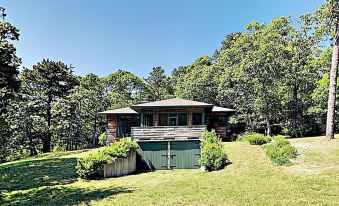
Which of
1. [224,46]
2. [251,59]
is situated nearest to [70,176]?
[251,59]

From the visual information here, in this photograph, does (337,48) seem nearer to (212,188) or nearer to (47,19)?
(212,188)

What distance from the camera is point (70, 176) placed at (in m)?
18.2

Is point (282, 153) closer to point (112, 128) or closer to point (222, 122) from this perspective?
point (222, 122)

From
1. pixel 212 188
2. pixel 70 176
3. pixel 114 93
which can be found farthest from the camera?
pixel 114 93

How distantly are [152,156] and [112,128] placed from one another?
10465 millimetres

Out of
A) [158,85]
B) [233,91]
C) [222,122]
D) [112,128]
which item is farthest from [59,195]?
[158,85]

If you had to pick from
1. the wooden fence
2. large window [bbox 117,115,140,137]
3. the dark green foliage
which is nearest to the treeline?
the dark green foliage

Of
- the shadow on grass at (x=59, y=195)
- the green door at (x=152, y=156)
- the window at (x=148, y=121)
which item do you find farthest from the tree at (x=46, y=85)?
the shadow on grass at (x=59, y=195)

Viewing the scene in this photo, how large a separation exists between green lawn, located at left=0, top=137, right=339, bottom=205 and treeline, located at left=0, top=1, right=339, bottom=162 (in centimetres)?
1034

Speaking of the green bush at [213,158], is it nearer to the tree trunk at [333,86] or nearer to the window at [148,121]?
the window at [148,121]

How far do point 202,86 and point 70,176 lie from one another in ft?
90.4

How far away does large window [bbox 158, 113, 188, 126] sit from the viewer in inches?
939

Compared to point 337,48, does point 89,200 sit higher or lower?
lower

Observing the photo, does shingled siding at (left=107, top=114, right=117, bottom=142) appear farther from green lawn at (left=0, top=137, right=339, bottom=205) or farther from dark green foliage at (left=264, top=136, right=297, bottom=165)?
dark green foliage at (left=264, top=136, right=297, bottom=165)
